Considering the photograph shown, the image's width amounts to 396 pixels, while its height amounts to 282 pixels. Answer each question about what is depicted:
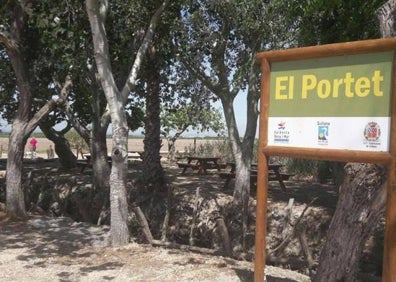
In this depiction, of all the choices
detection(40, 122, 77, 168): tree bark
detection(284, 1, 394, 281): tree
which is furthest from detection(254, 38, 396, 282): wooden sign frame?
detection(40, 122, 77, 168): tree bark

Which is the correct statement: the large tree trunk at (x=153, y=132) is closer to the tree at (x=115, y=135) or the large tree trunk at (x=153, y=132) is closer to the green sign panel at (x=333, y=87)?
the tree at (x=115, y=135)

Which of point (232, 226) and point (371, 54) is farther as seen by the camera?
point (232, 226)

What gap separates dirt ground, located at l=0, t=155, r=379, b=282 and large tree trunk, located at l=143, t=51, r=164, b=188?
4.07 m

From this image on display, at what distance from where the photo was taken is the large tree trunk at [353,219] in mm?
4914

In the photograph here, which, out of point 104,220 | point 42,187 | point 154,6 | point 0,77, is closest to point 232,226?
point 104,220

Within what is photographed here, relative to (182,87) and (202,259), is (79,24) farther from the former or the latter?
(182,87)

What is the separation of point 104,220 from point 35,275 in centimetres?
579

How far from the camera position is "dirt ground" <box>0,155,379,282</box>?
6.29 metres

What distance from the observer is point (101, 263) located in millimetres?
6977

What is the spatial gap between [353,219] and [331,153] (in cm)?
117

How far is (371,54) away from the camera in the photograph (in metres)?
3.96

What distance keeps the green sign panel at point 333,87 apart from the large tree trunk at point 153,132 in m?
9.21

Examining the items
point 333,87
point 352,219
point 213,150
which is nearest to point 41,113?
point 352,219

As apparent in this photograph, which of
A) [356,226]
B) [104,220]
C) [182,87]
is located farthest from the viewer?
[182,87]
